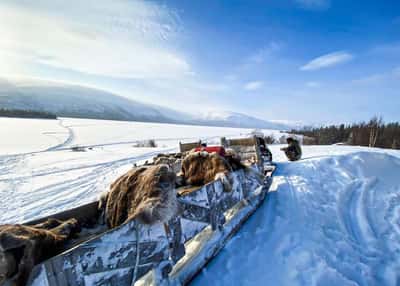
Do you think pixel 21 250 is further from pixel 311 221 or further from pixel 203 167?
pixel 311 221

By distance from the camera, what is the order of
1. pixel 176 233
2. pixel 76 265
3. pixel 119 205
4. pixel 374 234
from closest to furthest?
pixel 76 265 < pixel 176 233 < pixel 119 205 < pixel 374 234

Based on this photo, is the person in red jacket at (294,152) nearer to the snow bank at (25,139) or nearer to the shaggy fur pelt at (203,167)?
the shaggy fur pelt at (203,167)

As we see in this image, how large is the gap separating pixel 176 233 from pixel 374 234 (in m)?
3.00

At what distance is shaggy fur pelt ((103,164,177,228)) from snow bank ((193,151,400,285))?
1003mm

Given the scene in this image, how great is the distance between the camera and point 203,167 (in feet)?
11.5

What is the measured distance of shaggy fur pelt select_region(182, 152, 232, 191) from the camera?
321 centimetres

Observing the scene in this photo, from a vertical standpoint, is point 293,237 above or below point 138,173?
below

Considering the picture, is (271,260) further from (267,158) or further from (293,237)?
(267,158)

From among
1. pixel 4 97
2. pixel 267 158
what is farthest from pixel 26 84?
pixel 267 158

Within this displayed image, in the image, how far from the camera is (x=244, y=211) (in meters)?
3.29

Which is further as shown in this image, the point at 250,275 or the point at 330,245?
the point at 330,245

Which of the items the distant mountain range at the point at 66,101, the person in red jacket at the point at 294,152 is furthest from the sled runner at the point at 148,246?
the distant mountain range at the point at 66,101

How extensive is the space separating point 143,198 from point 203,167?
6.11ft

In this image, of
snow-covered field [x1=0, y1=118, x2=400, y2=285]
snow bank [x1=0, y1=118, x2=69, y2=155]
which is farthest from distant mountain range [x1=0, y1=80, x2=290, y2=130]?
snow-covered field [x1=0, y1=118, x2=400, y2=285]
